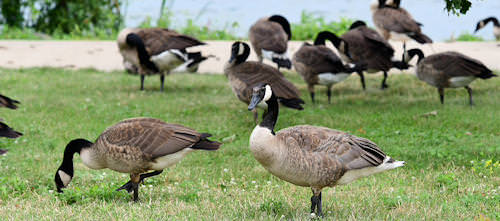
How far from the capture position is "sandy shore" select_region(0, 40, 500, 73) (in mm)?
15969

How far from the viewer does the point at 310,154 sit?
17.7ft

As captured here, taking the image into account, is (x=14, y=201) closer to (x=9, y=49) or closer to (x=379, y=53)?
(x=379, y=53)

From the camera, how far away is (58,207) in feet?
19.8

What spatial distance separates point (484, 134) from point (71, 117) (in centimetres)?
738

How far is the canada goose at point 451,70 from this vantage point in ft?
35.1

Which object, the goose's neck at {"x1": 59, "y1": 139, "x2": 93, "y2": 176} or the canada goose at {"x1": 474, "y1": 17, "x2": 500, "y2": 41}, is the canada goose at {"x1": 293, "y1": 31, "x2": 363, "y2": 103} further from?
the canada goose at {"x1": 474, "y1": 17, "x2": 500, "y2": 41}

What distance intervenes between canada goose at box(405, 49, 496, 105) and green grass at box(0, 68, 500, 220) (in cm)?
53

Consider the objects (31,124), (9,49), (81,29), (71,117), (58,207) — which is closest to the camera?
(58,207)

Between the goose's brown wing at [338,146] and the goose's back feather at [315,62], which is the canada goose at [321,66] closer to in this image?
the goose's back feather at [315,62]

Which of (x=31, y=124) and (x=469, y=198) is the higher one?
(x=469, y=198)

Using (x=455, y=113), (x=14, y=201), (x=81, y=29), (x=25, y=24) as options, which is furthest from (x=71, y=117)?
(x=25, y=24)

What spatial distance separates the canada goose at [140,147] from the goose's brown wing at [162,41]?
270 inches

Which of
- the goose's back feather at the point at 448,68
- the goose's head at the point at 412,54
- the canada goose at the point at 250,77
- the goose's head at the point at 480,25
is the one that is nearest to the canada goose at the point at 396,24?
the goose's head at the point at 412,54

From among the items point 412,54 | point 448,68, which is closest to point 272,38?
point 412,54
